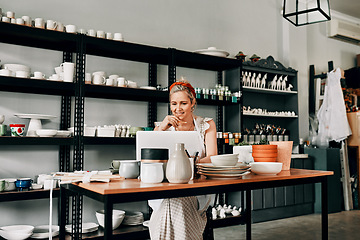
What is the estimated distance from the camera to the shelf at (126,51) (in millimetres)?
3410

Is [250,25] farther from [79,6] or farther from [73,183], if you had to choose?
[73,183]

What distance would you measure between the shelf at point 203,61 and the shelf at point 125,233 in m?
1.96

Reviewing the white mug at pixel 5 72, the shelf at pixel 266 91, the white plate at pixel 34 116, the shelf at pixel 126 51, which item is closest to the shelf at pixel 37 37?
the shelf at pixel 126 51

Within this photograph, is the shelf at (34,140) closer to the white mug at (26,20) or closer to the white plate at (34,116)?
the white plate at (34,116)

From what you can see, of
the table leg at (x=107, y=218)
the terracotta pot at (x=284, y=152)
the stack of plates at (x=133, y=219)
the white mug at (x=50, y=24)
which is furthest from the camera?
the stack of plates at (x=133, y=219)

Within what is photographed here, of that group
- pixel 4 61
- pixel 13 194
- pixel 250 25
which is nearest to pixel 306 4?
pixel 250 25

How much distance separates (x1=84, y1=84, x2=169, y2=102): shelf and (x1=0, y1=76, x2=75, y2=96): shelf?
0.66 ft

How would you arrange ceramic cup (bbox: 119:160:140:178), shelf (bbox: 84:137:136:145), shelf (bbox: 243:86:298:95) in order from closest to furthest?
A: ceramic cup (bbox: 119:160:140:178)
shelf (bbox: 84:137:136:145)
shelf (bbox: 243:86:298:95)

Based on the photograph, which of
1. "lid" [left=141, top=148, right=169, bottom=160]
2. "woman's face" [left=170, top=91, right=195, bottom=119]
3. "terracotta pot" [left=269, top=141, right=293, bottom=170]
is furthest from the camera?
"woman's face" [left=170, top=91, right=195, bottom=119]

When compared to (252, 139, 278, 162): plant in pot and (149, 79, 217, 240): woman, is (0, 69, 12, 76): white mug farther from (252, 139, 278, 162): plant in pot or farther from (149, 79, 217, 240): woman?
(252, 139, 278, 162): plant in pot

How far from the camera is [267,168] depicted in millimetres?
2049

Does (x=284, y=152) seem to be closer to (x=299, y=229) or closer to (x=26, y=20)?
(x=299, y=229)

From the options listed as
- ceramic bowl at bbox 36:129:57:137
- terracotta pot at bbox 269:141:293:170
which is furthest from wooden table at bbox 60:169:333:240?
ceramic bowl at bbox 36:129:57:137

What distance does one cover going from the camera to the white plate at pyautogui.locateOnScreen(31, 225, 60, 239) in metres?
3.06
